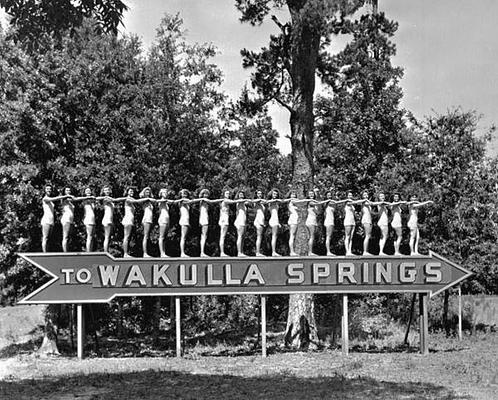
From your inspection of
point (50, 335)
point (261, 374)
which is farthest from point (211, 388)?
point (50, 335)

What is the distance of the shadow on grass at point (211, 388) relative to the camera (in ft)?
39.9

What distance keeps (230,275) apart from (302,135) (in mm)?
5283

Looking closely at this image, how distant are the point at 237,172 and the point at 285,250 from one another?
11.0ft

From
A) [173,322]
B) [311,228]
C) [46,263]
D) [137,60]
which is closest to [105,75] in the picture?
[137,60]

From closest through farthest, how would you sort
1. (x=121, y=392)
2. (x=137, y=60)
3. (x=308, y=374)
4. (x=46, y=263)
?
(x=121, y=392)
(x=308, y=374)
(x=46, y=263)
(x=137, y=60)

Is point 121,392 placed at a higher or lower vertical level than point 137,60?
lower

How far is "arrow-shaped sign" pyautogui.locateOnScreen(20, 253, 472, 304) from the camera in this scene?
1734cm

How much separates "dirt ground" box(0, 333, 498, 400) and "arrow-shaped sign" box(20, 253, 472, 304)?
172cm

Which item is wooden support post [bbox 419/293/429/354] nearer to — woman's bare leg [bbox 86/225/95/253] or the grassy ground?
the grassy ground

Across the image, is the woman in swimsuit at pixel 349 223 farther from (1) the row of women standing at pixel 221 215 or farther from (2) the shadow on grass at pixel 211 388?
(2) the shadow on grass at pixel 211 388

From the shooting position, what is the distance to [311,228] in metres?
18.3

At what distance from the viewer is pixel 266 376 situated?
1485 centimetres

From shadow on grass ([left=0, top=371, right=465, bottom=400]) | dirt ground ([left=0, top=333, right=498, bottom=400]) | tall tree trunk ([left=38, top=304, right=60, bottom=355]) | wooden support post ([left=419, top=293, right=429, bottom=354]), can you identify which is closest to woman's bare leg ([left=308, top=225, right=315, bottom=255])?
dirt ground ([left=0, top=333, right=498, bottom=400])

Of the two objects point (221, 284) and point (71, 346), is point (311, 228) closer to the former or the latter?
point (221, 284)
